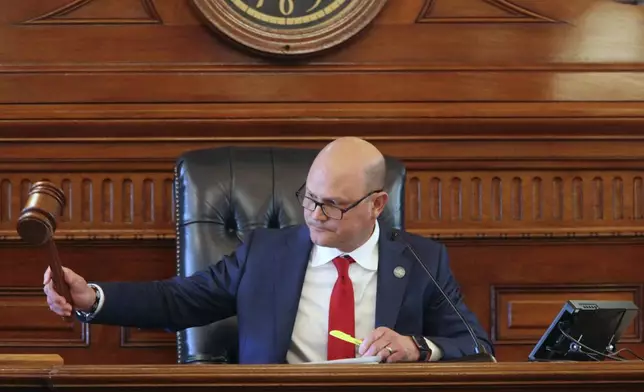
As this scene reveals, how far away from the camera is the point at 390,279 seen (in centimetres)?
288

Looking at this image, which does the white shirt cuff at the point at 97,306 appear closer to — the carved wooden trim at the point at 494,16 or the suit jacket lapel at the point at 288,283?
the suit jacket lapel at the point at 288,283

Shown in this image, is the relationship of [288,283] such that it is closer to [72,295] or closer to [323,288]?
[323,288]

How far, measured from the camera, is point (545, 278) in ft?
11.3

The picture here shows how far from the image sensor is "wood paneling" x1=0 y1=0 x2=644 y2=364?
337cm

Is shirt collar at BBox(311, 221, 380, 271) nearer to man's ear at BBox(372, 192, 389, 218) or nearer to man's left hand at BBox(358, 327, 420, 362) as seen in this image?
man's ear at BBox(372, 192, 389, 218)

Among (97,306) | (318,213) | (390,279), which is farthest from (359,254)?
(97,306)

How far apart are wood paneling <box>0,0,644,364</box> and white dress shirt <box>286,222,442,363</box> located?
522 millimetres

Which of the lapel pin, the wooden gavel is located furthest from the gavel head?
the lapel pin

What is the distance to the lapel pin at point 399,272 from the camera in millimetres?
2891

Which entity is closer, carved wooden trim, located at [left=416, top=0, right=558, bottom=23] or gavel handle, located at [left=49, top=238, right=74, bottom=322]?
gavel handle, located at [left=49, top=238, right=74, bottom=322]

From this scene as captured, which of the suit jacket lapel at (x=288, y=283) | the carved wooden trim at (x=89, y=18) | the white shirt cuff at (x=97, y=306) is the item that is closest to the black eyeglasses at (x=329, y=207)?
the suit jacket lapel at (x=288, y=283)

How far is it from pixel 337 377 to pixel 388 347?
72 cm

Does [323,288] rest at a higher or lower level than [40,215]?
lower

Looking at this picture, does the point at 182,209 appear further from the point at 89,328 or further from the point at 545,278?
the point at 545,278
